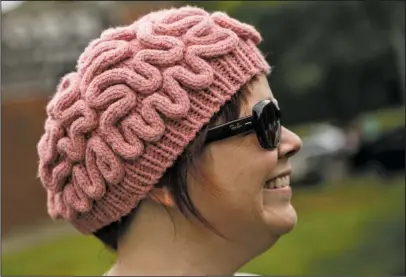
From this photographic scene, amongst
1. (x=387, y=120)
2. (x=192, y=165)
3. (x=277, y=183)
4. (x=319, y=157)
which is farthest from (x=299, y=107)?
(x=319, y=157)

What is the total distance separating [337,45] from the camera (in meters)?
3.94

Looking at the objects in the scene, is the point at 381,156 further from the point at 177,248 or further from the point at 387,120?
the point at 177,248

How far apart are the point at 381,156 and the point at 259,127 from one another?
4.41 metres

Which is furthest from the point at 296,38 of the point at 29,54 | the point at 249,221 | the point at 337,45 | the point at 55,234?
the point at 55,234

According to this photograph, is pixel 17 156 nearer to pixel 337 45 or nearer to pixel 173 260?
pixel 337 45

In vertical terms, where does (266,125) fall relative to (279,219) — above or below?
above

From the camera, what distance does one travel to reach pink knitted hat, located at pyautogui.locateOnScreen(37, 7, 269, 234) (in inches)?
58.8

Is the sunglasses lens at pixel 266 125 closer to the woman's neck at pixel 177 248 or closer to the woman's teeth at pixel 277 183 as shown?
the woman's teeth at pixel 277 183

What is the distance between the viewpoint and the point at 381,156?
5688mm

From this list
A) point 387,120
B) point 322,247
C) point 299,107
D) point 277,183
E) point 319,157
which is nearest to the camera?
point 277,183

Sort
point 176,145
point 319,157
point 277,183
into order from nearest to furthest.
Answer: point 176,145 → point 277,183 → point 319,157

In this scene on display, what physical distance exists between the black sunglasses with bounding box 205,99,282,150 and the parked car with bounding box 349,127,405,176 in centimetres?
318

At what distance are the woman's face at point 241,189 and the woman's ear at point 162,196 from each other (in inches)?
2.3

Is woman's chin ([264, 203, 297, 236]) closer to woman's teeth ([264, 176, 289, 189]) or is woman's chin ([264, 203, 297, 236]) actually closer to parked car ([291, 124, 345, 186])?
woman's teeth ([264, 176, 289, 189])
